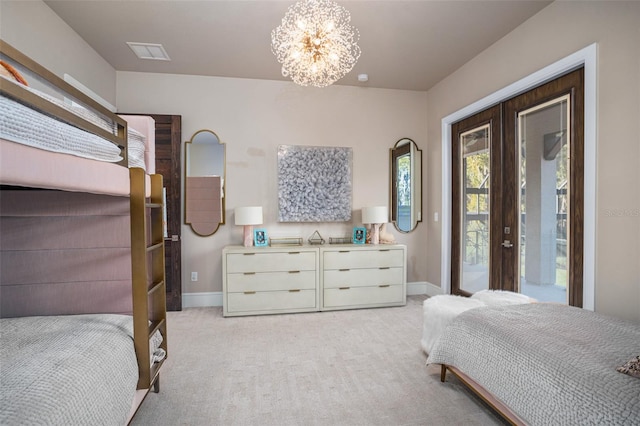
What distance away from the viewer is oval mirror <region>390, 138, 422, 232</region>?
13.8 feet

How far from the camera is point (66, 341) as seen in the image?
52.0 inches

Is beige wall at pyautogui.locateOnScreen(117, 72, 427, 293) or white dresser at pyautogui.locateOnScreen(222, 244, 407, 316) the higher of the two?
beige wall at pyautogui.locateOnScreen(117, 72, 427, 293)

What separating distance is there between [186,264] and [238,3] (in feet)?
9.03

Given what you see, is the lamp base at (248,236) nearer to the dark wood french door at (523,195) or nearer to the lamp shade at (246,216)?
the lamp shade at (246,216)

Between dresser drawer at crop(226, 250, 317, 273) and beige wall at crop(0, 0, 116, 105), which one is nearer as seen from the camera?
beige wall at crop(0, 0, 116, 105)

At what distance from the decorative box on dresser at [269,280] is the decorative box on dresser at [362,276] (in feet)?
0.45

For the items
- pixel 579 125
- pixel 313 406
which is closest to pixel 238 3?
pixel 579 125

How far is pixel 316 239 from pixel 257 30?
2.31 m

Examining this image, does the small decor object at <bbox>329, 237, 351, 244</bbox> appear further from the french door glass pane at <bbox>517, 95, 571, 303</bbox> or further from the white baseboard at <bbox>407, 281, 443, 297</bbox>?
the french door glass pane at <bbox>517, 95, 571, 303</bbox>

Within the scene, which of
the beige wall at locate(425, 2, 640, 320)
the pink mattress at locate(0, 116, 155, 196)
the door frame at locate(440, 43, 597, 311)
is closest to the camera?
the pink mattress at locate(0, 116, 155, 196)

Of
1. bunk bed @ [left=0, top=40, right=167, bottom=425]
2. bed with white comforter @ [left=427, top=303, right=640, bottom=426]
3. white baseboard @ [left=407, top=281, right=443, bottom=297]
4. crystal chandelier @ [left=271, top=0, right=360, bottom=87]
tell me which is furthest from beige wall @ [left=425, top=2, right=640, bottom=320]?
bunk bed @ [left=0, top=40, right=167, bottom=425]

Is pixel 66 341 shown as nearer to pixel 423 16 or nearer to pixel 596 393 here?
pixel 596 393

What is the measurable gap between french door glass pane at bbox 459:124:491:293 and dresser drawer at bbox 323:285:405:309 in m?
0.77

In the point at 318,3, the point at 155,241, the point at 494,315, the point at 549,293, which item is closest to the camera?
the point at 494,315
